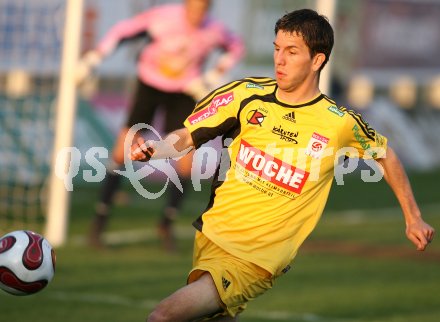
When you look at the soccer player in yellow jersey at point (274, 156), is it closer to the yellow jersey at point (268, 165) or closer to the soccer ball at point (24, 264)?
the yellow jersey at point (268, 165)

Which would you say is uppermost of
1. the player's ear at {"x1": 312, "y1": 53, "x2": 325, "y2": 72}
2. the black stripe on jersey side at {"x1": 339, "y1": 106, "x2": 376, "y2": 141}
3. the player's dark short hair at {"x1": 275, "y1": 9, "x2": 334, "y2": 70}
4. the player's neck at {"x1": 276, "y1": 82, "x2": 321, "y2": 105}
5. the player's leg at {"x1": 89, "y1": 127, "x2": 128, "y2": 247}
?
the player's dark short hair at {"x1": 275, "y1": 9, "x2": 334, "y2": 70}

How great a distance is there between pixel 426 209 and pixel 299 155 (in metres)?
A: 10.6

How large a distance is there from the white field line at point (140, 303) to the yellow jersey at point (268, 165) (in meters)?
2.45

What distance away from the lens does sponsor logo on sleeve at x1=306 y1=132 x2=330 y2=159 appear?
6.27 meters

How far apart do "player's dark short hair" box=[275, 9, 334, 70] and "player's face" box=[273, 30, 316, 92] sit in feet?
0.09

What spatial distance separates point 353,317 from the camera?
8781 mm

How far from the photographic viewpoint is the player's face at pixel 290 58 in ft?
20.1

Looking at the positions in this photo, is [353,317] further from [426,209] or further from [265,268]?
[426,209]

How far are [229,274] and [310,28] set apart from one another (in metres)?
1.34

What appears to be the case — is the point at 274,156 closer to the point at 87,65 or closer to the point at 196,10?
the point at 196,10

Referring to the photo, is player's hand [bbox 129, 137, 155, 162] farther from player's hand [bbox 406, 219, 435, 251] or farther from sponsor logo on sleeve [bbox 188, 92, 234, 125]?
player's hand [bbox 406, 219, 435, 251]

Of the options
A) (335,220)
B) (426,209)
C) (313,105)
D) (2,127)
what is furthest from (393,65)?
(313,105)

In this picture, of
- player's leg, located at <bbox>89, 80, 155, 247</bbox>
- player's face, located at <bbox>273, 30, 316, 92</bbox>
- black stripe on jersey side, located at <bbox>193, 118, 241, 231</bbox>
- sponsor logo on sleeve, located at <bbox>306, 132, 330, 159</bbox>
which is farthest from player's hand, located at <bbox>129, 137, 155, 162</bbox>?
player's leg, located at <bbox>89, 80, 155, 247</bbox>

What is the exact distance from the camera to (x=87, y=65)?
11.7m
